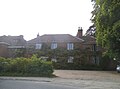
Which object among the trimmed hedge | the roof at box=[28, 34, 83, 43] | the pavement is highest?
the roof at box=[28, 34, 83, 43]

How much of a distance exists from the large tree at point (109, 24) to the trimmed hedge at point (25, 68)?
8505mm

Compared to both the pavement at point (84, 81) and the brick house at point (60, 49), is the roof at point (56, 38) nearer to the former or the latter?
the brick house at point (60, 49)

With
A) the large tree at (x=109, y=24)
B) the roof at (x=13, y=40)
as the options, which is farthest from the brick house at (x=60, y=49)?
the large tree at (x=109, y=24)

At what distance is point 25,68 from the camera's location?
128 feet

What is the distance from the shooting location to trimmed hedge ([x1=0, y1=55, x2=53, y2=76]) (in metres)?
38.6

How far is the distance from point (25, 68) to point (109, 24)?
1378cm

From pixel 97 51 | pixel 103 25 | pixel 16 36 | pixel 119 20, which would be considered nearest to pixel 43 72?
pixel 103 25

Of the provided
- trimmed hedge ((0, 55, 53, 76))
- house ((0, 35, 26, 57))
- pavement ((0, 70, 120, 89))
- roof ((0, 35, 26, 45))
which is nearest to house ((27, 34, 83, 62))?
house ((0, 35, 26, 57))

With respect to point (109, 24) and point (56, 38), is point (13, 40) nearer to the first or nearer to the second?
point (56, 38)

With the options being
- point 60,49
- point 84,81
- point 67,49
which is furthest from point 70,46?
point 84,81

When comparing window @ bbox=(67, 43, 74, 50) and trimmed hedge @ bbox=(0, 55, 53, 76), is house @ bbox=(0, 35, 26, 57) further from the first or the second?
trimmed hedge @ bbox=(0, 55, 53, 76)

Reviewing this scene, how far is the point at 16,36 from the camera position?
88.9m

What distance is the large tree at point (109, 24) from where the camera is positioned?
1129 inches

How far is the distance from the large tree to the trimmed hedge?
8505 mm
